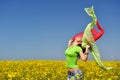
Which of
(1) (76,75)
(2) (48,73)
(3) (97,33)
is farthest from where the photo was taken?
(2) (48,73)

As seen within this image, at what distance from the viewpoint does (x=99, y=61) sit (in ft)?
25.5

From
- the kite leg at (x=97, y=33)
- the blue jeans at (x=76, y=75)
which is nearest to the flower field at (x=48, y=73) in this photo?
the blue jeans at (x=76, y=75)

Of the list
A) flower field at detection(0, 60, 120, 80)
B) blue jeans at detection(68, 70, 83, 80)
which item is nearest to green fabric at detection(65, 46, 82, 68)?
blue jeans at detection(68, 70, 83, 80)

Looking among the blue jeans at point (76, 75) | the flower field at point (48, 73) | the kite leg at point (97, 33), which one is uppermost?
the kite leg at point (97, 33)

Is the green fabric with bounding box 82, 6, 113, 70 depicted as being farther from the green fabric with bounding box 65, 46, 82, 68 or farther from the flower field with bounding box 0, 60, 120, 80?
the flower field with bounding box 0, 60, 120, 80

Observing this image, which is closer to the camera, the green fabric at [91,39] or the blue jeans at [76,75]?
the green fabric at [91,39]

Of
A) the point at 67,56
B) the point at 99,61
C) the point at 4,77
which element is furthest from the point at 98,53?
the point at 4,77

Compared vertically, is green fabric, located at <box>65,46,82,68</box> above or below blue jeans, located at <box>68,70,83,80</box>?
above

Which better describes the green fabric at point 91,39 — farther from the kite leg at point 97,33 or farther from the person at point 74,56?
the person at point 74,56

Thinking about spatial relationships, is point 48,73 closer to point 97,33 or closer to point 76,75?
point 76,75

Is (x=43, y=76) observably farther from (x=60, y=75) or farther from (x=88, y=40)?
(x=88, y=40)

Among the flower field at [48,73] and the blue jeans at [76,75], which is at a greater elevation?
the flower field at [48,73]

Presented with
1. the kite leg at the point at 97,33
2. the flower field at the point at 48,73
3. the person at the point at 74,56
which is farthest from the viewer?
the flower field at the point at 48,73

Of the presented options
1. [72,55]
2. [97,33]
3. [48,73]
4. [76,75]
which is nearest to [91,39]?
[97,33]
